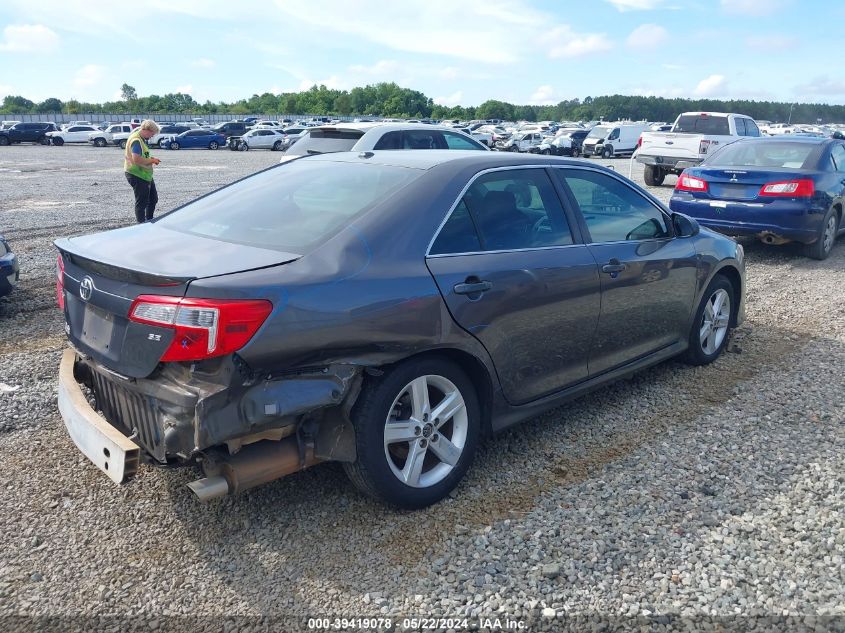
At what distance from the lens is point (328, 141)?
420 inches

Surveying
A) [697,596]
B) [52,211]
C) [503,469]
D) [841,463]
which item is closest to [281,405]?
[503,469]

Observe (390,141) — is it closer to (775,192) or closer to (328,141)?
(328,141)

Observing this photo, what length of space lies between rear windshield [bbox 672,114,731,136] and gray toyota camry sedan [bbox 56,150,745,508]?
15.7 metres

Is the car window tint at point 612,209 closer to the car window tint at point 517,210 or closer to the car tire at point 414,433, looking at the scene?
the car window tint at point 517,210

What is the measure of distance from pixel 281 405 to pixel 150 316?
623 millimetres

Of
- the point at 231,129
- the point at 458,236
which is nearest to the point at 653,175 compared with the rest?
the point at 458,236

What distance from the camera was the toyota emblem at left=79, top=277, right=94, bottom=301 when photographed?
3.08m

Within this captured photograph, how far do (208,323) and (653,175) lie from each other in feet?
57.2

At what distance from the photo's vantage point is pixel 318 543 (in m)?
3.07

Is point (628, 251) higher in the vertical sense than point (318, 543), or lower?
higher

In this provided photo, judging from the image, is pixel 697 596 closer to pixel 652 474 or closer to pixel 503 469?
pixel 652 474

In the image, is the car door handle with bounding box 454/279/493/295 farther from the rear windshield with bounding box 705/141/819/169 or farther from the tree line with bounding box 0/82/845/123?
the tree line with bounding box 0/82/845/123

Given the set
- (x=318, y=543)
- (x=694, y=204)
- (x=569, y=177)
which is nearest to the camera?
(x=318, y=543)

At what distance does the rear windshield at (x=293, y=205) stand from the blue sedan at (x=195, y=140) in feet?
141
